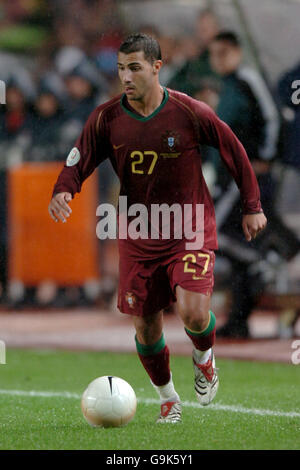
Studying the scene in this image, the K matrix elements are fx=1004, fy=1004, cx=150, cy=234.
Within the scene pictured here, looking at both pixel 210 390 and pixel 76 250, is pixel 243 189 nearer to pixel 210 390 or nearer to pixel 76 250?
pixel 210 390

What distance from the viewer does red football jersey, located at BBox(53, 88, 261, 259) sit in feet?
18.6

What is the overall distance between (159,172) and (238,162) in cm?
46

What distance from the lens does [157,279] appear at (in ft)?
18.8

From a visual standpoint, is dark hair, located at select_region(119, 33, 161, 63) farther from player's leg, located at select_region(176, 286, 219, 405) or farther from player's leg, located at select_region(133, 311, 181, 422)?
Answer: player's leg, located at select_region(133, 311, 181, 422)

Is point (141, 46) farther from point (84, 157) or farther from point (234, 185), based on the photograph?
point (234, 185)

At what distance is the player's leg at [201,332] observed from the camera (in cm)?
554

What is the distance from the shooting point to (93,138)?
5746 mm

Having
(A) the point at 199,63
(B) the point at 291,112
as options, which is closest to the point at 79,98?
(A) the point at 199,63

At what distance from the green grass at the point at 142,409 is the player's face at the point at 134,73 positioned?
1870 mm

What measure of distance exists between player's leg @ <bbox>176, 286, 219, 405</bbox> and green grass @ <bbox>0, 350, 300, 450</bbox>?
219 mm

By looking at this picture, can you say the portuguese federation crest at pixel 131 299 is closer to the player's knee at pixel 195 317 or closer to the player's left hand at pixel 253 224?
the player's knee at pixel 195 317

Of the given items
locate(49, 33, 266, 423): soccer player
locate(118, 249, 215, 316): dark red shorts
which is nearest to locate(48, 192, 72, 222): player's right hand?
locate(49, 33, 266, 423): soccer player

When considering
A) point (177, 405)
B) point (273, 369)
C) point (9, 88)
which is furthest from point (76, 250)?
point (177, 405)

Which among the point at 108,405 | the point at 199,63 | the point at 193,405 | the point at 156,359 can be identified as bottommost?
the point at 193,405
